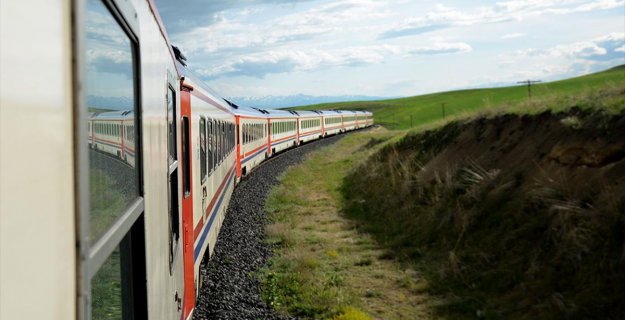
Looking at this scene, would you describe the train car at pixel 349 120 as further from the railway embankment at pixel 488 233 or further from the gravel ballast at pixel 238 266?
the railway embankment at pixel 488 233

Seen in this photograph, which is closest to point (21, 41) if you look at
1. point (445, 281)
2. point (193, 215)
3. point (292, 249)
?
point (193, 215)

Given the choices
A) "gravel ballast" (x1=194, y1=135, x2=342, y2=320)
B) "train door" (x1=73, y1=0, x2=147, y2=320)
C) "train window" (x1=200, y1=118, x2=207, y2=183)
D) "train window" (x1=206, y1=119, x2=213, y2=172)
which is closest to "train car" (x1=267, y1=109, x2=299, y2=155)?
"gravel ballast" (x1=194, y1=135, x2=342, y2=320)

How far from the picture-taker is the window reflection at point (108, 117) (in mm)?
1602

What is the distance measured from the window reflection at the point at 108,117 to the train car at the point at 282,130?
1026 inches

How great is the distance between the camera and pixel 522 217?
942 cm

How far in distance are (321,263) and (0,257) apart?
9.23 meters

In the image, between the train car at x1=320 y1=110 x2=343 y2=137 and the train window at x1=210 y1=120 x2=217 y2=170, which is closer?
the train window at x1=210 y1=120 x2=217 y2=170

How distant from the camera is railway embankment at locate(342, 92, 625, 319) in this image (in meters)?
7.39

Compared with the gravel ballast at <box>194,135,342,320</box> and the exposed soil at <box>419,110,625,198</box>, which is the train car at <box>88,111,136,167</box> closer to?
the gravel ballast at <box>194,135,342,320</box>

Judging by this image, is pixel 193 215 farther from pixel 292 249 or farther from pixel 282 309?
pixel 292 249

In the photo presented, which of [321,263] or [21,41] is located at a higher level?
[21,41]

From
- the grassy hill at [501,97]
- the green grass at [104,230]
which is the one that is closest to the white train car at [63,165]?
the green grass at [104,230]

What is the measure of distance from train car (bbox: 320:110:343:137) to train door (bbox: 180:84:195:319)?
40.0 m

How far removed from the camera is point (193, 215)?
259 inches
